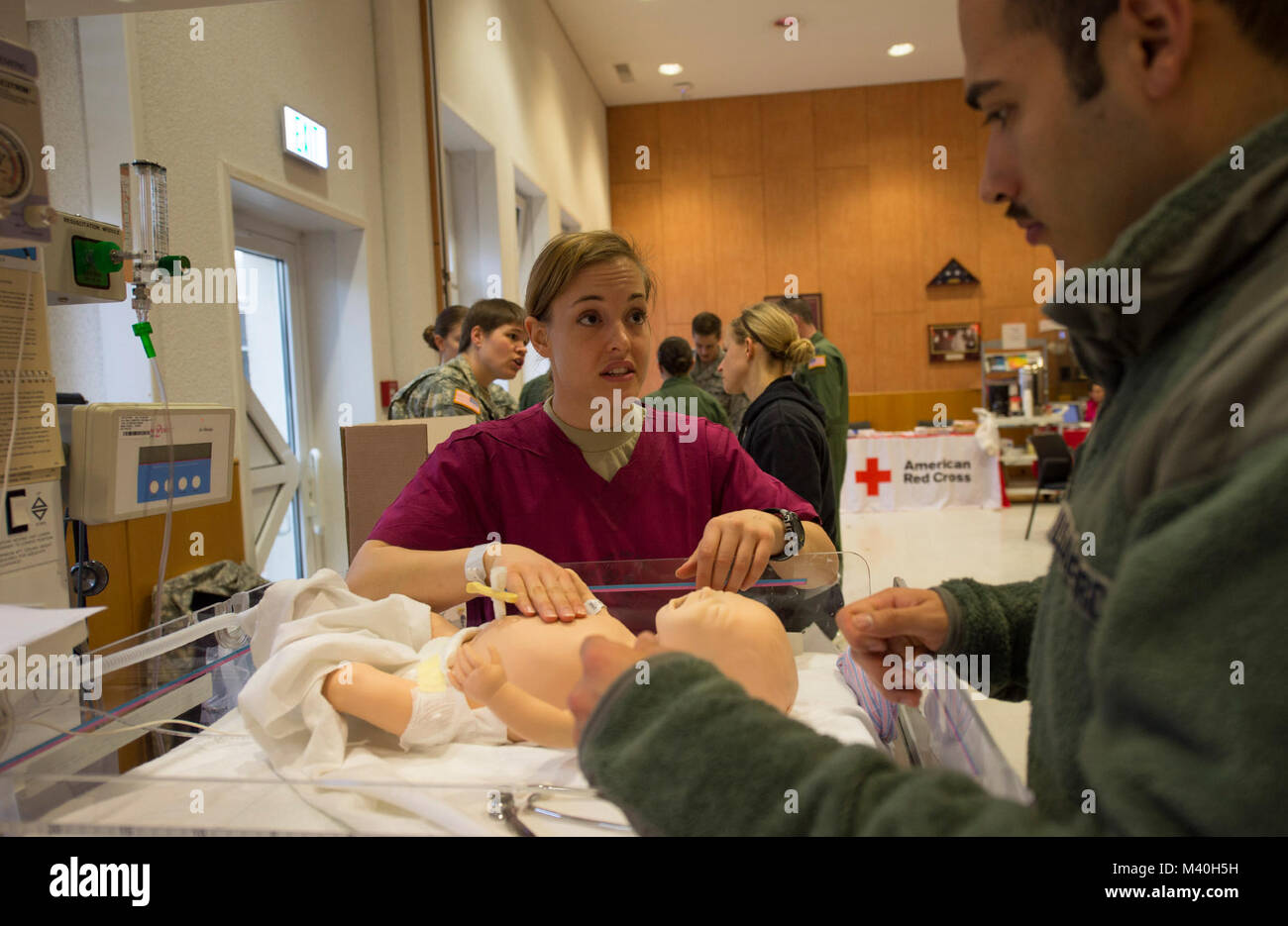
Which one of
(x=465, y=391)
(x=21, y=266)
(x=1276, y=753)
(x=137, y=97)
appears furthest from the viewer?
(x=465, y=391)

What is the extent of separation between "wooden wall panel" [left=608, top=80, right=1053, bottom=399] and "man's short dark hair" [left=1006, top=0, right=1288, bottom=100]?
37.1 ft

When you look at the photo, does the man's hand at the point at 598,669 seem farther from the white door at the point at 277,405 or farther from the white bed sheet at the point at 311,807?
the white door at the point at 277,405

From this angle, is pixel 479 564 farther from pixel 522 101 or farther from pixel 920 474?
pixel 920 474

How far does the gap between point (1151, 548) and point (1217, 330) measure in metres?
0.16

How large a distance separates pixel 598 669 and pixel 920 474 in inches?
336

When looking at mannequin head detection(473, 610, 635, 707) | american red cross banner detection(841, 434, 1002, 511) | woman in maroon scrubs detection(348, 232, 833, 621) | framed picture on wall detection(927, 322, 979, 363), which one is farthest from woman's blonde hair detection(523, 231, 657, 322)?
framed picture on wall detection(927, 322, 979, 363)

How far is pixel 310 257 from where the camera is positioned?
Result: 4766 mm

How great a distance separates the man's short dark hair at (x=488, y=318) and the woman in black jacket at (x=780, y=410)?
97cm

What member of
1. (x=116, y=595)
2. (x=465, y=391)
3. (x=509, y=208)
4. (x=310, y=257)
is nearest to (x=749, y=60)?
(x=509, y=208)

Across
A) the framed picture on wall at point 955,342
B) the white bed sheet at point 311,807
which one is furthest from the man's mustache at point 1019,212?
the framed picture on wall at point 955,342

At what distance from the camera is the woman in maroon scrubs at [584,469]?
1917 mm

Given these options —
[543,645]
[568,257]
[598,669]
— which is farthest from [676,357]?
[598,669]
